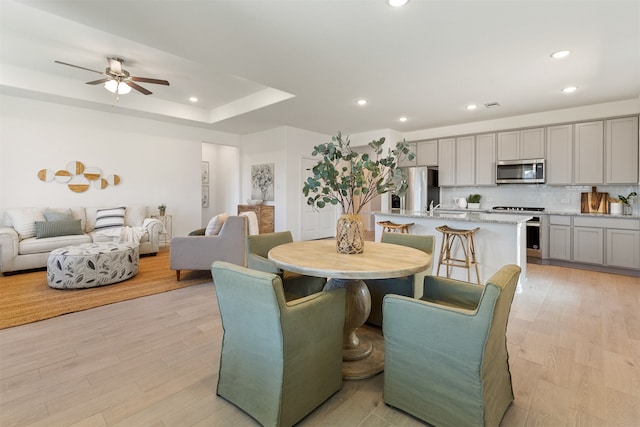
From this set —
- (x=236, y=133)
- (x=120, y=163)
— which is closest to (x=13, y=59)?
(x=120, y=163)

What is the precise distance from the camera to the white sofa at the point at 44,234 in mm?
4031

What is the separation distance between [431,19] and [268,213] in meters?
5.04

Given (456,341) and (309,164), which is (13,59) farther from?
(456,341)

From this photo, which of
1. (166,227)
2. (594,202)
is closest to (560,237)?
(594,202)

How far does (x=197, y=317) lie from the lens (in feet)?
9.13

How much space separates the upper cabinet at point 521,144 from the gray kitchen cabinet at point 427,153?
3.86 ft

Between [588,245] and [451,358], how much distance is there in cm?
472

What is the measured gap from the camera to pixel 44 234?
14.5ft

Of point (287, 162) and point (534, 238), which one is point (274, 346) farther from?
A: point (287, 162)

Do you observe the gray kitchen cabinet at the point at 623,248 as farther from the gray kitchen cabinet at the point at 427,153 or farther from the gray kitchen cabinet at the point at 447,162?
the gray kitchen cabinet at the point at 427,153

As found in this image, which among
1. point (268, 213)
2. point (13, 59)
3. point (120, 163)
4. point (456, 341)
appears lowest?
point (456, 341)

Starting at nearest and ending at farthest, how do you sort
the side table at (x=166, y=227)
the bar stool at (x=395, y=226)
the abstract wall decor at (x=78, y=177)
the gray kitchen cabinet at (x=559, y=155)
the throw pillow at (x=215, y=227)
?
the throw pillow at (x=215, y=227) < the bar stool at (x=395, y=226) < the gray kitchen cabinet at (x=559, y=155) < the abstract wall decor at (x=78, y=177) < the side table at (x=166, y=227)

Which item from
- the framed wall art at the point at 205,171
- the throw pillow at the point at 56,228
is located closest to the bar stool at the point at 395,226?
the throw pillow at the point at 56,228

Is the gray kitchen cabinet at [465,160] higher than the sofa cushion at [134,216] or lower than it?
higher
